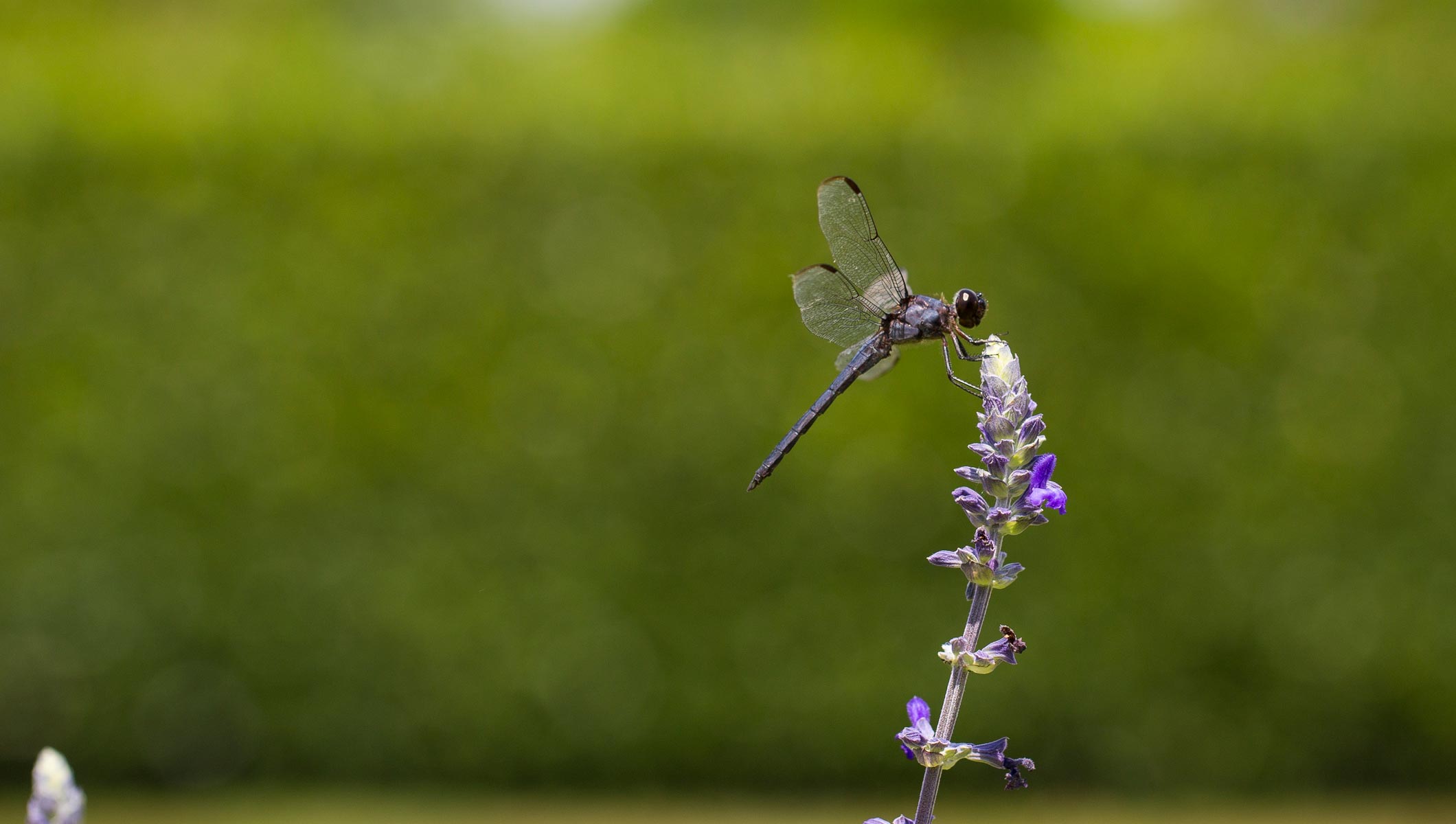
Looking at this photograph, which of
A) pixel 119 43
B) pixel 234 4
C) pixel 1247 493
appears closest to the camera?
pixel 1247 493

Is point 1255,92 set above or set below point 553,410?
above

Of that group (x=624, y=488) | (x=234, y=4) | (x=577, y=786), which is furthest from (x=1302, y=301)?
(x=234, y=4)

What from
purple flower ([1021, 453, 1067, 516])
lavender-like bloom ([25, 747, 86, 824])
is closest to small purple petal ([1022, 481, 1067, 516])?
purple flower ([1021, 453, 1067, 516])

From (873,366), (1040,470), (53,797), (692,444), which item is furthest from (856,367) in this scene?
(692,444)

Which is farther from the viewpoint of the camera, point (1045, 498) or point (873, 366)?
point (873, 366)

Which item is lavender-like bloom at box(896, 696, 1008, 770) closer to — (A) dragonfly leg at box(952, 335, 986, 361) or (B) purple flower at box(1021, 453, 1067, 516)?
(B) purple flower at box(1021, 453, 1067, 516)

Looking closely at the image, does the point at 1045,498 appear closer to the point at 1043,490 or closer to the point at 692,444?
the point at 1043,490

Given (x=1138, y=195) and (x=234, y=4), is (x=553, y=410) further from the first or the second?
(x=234, y=4)

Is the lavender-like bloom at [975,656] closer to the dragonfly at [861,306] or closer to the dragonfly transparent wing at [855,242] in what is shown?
the dragonfly at [861,306]
